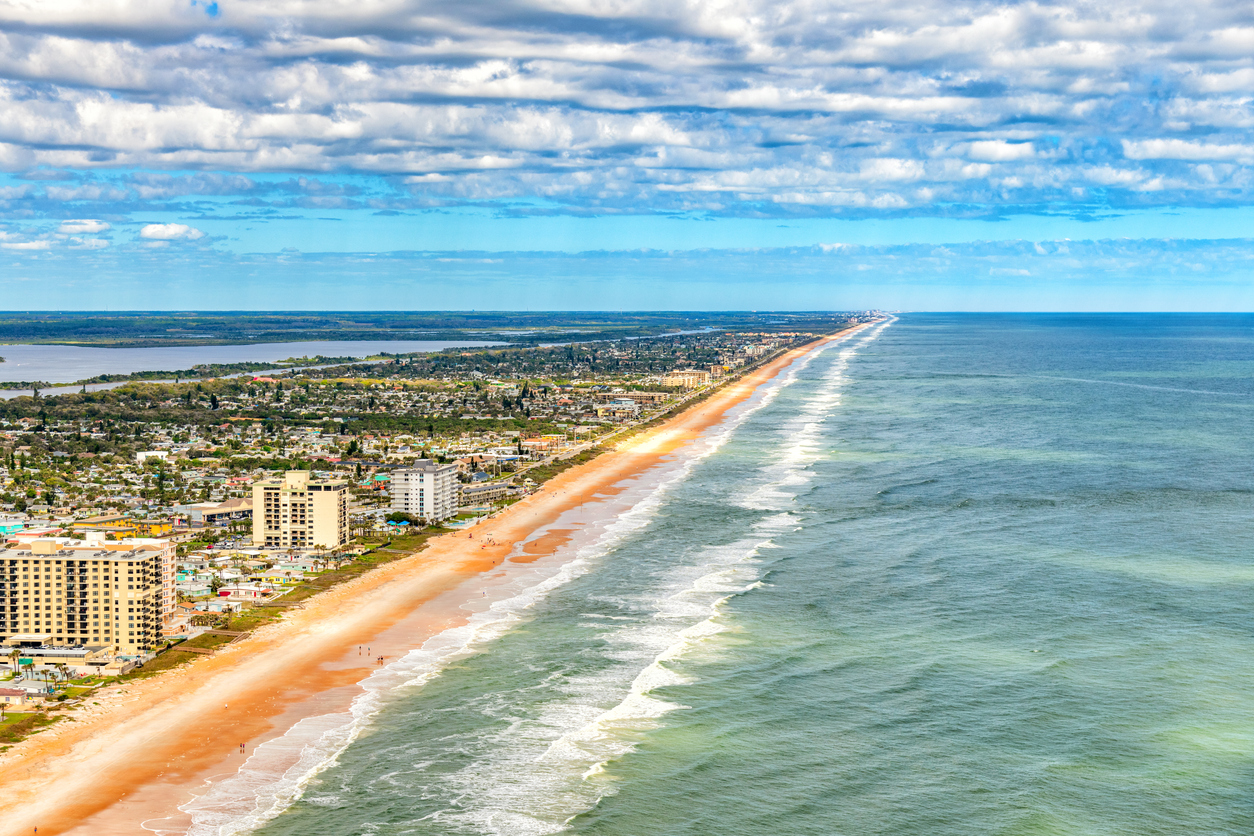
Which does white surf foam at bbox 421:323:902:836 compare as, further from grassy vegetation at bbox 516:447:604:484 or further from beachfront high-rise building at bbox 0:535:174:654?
grassy vegetation at bbox 516:447:604:484

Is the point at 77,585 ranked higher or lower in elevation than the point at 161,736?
higher

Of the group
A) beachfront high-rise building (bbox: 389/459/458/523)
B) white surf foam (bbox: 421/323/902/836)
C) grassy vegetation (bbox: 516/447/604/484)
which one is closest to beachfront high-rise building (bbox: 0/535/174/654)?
white surf foam (bbox: 421/323/902/836)

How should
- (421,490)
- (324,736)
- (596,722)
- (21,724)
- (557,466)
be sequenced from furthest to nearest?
(557,466) → (421,490) → (21,724) → (596,722) → (324,736)

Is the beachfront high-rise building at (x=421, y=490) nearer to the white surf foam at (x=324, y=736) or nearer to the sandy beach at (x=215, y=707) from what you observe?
the sandy beach at (x=215, y=707)

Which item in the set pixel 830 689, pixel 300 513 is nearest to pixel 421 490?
pixel 300 513

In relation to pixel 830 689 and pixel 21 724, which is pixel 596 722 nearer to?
pixel 830 689

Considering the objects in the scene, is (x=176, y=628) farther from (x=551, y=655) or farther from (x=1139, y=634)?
(x=1139, y=634)

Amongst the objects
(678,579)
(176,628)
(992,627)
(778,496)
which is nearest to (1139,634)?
(992,627)
